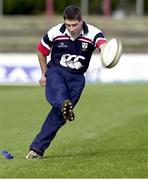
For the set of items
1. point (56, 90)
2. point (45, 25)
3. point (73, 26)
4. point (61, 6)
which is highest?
point (73, 26)

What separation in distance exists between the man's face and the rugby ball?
41cm

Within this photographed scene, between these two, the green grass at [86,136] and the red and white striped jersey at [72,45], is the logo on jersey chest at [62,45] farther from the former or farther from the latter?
the green grass at [86,136]

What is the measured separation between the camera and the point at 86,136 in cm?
1394

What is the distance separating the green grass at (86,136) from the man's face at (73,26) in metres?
1.68

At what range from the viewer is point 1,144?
13070 mm

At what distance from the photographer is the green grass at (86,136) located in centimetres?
939

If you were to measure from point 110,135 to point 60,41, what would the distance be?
3849mm

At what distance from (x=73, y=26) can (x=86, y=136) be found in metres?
4.08

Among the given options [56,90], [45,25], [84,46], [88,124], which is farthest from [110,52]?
[45,25]

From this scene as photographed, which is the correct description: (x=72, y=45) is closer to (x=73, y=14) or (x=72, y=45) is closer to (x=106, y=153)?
(x=73, y=14)

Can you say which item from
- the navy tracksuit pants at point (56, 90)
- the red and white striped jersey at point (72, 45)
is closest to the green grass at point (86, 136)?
the navy tracksuit pants at point (56, 90)

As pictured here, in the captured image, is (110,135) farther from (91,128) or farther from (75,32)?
(75,32)

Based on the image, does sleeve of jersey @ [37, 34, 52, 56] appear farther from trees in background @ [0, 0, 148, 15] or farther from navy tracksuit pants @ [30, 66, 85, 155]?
trees in background @ [0, 0, 148, 15]

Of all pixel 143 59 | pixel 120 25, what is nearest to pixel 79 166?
pixel 143 59
